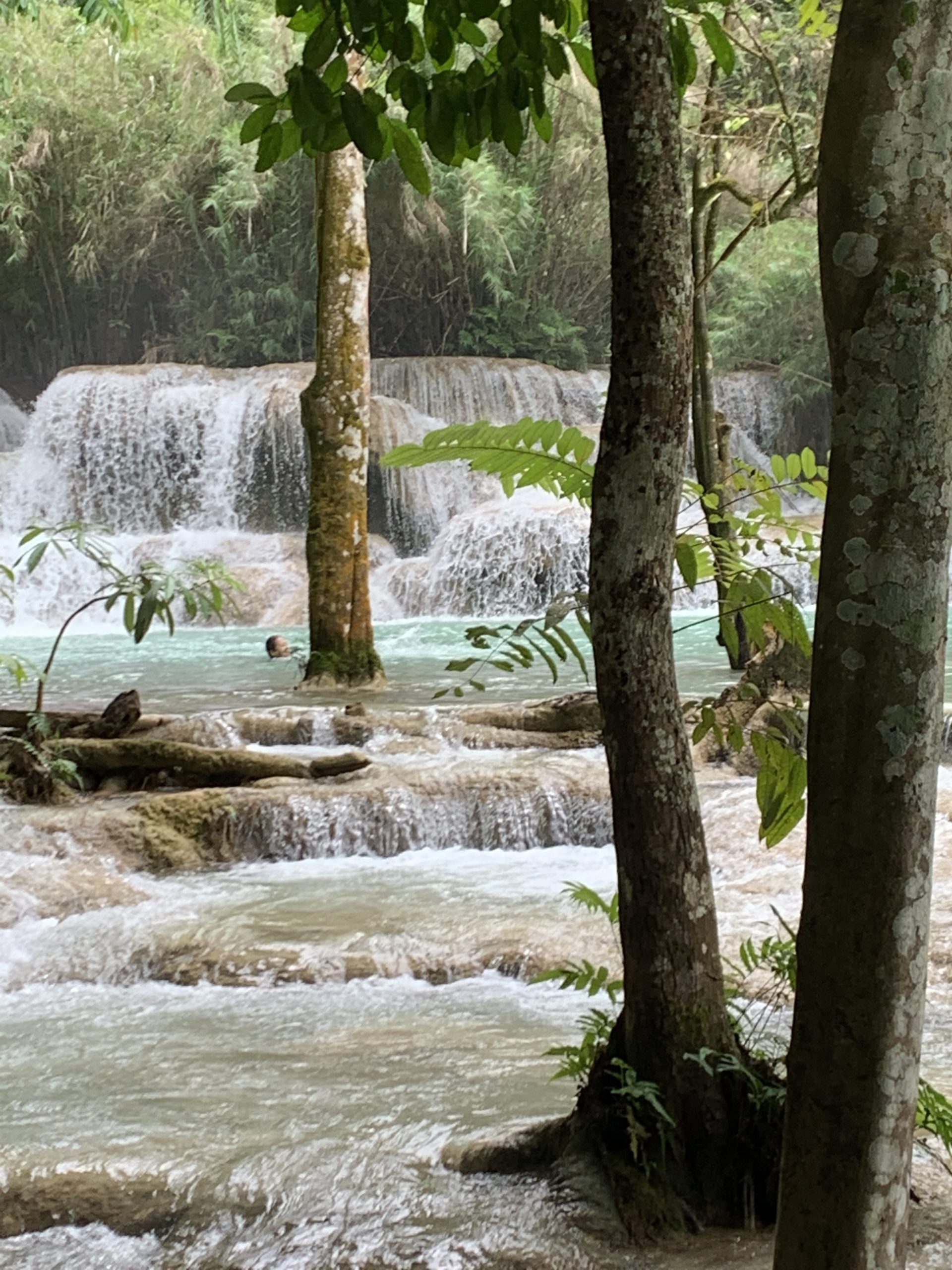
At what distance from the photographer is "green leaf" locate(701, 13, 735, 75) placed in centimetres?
229

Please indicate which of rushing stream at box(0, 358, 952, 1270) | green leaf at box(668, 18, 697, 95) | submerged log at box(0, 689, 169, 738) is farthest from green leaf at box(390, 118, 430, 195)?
submerged log at box(0, 689, 169, 738)

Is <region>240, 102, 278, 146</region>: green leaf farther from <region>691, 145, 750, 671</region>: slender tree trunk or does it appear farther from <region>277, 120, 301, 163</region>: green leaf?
<region>691, 145, 750, 671</region>: slender tree trunk

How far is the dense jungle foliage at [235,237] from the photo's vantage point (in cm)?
2261

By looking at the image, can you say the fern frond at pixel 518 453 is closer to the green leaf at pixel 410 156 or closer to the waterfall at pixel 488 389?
the green leaf at pixel 410 156

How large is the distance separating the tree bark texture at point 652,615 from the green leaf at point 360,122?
0.35 m

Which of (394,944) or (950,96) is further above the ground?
(950,96)

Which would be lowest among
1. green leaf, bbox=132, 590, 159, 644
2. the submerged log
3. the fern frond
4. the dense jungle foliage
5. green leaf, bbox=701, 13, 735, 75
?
the submerged log

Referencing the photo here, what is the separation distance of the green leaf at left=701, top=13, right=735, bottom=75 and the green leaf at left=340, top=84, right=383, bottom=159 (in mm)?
664

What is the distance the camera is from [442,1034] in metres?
3.80

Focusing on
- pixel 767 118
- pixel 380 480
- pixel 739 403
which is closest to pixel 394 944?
pixel 767 118

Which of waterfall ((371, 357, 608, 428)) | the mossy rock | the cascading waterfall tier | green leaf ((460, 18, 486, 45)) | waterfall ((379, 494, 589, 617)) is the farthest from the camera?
waterfall ((371, 357, 608, 428))

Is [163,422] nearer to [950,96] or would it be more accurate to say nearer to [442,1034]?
[442,1034]

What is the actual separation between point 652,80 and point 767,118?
306 inches

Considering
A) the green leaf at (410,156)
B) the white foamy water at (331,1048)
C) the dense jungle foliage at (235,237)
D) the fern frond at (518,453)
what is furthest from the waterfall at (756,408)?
the green leaf at (410,156)
